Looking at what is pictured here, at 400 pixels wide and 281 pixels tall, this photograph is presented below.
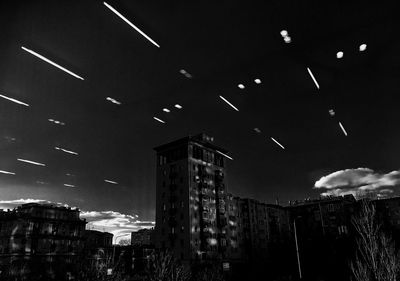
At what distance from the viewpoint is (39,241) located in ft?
224

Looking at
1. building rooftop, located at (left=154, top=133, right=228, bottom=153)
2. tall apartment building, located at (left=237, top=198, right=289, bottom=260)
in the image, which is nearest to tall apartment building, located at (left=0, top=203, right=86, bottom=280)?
building rooftop, located at (left=154, top=133, right=228, bottom=153)

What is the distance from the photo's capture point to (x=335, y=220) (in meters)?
98.2

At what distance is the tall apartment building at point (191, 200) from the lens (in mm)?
69938

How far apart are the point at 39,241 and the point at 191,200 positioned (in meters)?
36.2

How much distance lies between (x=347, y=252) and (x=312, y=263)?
284 inches

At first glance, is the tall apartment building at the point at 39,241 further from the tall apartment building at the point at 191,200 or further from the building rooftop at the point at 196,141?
the building rooftop at the point at 196,141

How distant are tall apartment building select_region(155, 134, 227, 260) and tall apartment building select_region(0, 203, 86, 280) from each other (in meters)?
21.3

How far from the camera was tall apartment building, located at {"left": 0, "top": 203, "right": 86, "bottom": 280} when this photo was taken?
63000 mm

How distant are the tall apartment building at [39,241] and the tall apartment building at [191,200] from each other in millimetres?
21273

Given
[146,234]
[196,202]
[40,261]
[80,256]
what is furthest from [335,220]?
[146,234]

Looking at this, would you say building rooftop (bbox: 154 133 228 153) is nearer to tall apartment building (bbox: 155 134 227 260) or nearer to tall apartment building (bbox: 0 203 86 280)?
tall apartment building (bbox: 155 134 227 260)

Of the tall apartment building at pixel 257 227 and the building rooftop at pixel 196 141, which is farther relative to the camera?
the tall apartment building at pixel 257 227

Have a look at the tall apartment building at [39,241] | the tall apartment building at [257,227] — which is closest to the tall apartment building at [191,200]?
the tall apartment building at [257,227]

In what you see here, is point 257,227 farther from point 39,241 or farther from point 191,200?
point 39,241
